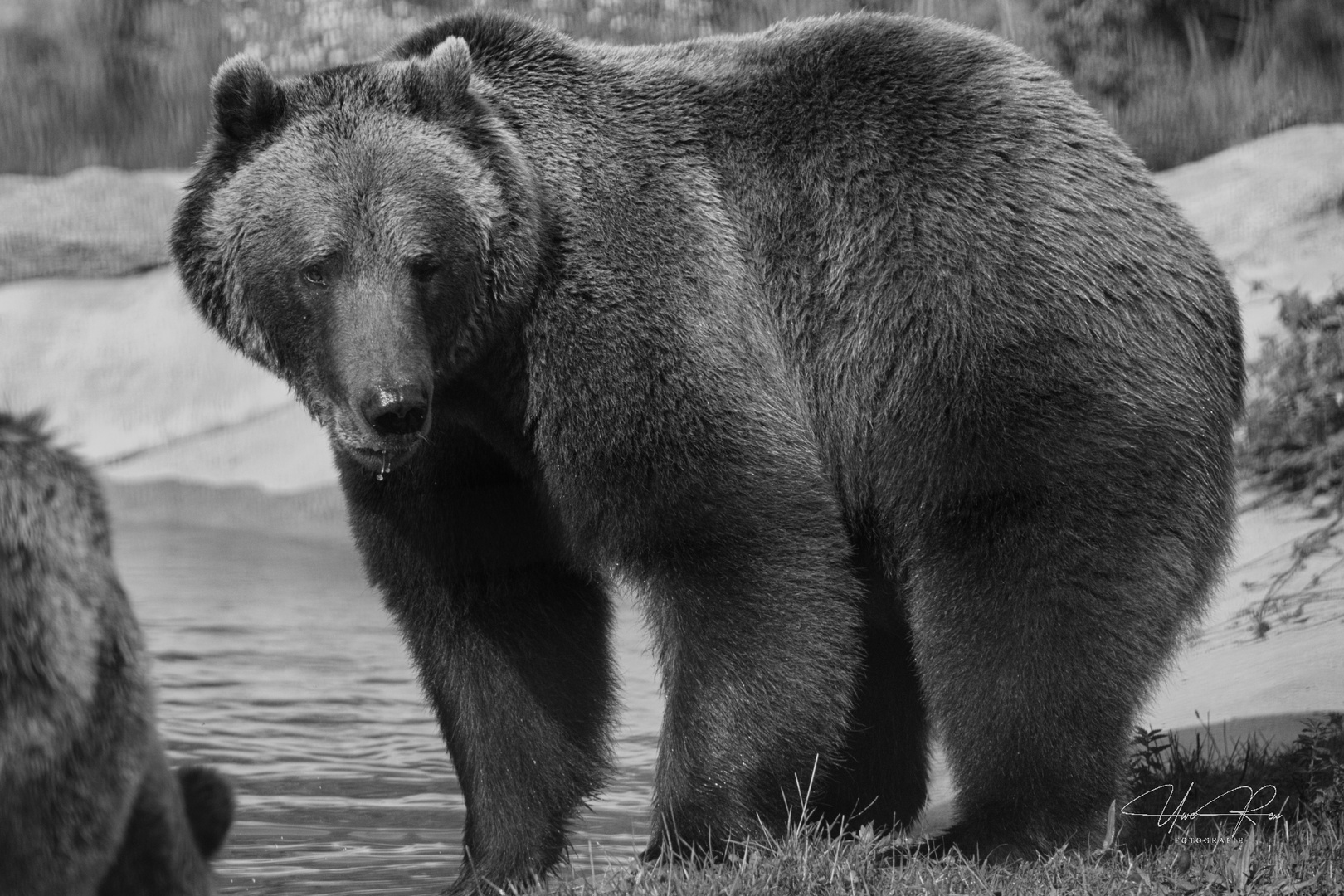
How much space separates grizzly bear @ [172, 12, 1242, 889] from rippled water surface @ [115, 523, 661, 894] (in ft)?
2.13

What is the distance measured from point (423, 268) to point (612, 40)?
34.1ft

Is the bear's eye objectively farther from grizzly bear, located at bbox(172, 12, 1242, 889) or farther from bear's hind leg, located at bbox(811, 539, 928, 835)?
bear's hind leg, located at bbox(811, 539, 928, 835)

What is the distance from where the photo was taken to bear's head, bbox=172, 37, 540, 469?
15.5 feet

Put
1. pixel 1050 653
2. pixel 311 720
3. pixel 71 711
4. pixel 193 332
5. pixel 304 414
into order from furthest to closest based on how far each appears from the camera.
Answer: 1. pixel 193 332
2. pixel 304 414
3. pixel 311 720
4. pixel 1050 653
5. pixel 71 711

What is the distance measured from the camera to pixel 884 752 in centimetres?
588

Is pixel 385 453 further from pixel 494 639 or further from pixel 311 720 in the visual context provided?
pixel 311 720

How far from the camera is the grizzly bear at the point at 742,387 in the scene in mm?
4812

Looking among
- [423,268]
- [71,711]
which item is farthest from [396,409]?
[71,711]

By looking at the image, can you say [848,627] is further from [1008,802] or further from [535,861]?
[535,861]

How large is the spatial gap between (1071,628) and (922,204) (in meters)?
1.36

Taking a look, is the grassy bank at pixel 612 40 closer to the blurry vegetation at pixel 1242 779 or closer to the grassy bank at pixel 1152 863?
the blurry vegetation at pixel 1242 779

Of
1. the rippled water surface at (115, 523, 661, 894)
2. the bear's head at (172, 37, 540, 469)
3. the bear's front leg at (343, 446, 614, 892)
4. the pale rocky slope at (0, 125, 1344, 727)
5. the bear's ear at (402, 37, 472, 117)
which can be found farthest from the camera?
the pale rocky slope at (0, 125, 1344, 727)

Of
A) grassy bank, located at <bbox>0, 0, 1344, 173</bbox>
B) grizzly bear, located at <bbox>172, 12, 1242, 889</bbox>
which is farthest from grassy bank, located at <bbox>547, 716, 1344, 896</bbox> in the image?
grassy bank, located at <bbox>0, 0, 1344, 173</bbox>

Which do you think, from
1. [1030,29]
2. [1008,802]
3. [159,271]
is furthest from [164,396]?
[1008,802]
